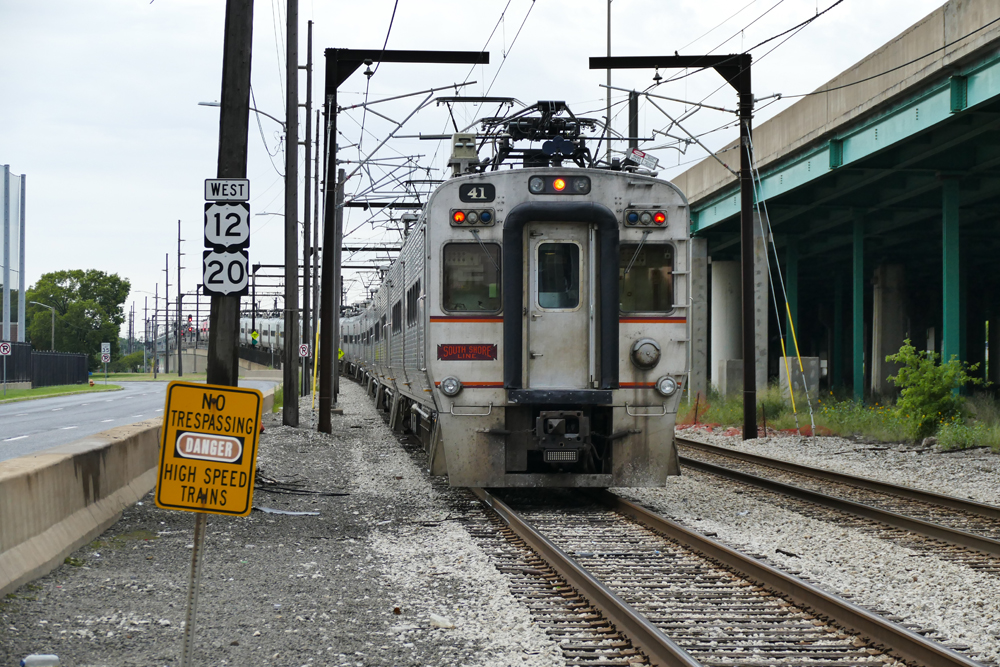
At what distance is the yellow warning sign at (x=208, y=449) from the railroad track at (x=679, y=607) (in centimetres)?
203

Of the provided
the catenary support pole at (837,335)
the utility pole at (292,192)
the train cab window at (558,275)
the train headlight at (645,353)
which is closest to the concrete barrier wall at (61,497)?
the train cab window at (558,275)

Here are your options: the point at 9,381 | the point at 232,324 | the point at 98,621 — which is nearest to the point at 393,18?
the point at 232,324

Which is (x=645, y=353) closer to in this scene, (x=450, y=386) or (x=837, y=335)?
(x=450, y=386)

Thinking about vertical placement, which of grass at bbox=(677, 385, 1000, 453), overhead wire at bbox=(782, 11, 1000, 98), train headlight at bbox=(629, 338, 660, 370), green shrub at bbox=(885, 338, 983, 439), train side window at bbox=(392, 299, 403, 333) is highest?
overhead wire at bbox=(782, 11, 1000, 98)

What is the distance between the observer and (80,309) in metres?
96.8

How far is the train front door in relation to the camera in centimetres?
1055

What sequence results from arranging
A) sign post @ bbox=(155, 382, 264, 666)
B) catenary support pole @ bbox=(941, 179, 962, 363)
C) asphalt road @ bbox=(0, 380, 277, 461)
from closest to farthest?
sign post @ bbox=(155, 382, 264, 666) → asphalt road @ bbox=(0, 380, 277, 461) → catenary support pole @ bbox=(941, 179, 962, 363)

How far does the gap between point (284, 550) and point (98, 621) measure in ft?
8.41

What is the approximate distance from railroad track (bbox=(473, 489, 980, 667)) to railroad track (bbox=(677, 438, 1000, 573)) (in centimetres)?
208

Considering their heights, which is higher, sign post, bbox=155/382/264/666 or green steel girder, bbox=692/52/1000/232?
green steel girder, bbox=692/52/1000/232

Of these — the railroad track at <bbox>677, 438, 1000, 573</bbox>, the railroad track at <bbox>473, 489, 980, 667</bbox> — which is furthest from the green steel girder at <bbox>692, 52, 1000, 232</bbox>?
the railroad track at <bbox>473, 489, 980, 667</bbox>

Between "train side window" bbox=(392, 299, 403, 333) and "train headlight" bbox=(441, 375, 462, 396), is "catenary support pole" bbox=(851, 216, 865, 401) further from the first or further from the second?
"train headlight" bbox=(441, 375, 462, 396)

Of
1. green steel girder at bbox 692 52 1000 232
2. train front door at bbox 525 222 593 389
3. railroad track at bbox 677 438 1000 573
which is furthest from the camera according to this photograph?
green steel girder at bbox 692 52 1000 232

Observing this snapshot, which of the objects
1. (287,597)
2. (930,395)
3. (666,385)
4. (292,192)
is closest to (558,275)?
(666,385)
